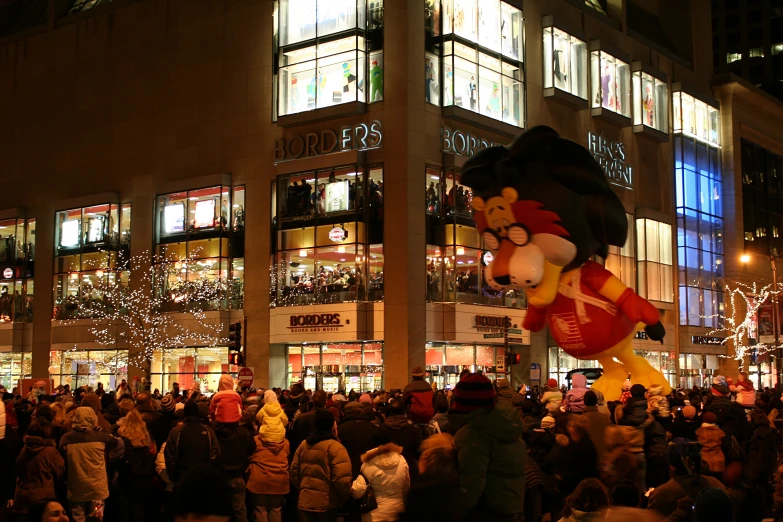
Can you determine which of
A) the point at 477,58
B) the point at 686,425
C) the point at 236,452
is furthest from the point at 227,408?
the point at 477,58

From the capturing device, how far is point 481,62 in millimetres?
40875

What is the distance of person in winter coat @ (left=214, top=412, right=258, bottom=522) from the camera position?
12164 millimetres

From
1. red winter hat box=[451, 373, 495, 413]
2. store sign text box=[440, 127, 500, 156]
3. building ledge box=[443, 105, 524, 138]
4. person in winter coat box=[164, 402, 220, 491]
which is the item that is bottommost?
person in winter coat box=[164, 402, 220, 491]

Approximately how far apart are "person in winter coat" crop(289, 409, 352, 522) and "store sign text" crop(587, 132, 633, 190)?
39106 mm

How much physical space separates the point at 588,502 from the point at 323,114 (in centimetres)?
3431

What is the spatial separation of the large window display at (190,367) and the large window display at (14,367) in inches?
358

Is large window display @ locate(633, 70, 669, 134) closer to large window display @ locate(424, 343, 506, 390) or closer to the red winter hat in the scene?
large window display @ locate(424, 343, 506, 390)

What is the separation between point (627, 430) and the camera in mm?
8945

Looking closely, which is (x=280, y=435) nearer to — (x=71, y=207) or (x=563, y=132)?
(x=563, y=132)

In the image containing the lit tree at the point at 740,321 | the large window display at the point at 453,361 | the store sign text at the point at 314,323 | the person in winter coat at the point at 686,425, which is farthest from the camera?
the lit tree at the point at 740,321

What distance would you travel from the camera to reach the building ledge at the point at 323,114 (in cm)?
3909

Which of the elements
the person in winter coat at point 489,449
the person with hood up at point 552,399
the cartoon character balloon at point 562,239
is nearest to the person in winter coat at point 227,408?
the person with hood up at point 552,399

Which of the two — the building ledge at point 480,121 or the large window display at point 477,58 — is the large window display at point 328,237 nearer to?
the building ledge at point 480,121

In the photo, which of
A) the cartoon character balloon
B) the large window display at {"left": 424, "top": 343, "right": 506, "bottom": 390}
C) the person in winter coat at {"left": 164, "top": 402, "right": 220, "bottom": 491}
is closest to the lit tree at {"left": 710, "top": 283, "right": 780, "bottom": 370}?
the large window display at {"left": 424, "top": 343, "right": 506, "bottom": 390}
